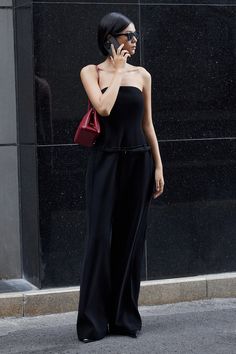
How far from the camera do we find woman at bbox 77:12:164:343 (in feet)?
20.6

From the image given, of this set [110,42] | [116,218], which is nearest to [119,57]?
[110,42]

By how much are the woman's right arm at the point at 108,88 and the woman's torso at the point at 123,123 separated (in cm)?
9

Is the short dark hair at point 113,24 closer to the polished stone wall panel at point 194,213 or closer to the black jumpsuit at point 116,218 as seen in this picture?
the black jumpsuit at point 116,218

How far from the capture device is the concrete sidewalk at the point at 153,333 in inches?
245

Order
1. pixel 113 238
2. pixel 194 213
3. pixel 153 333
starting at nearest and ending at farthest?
pixel 113 238
pixel 153 333
pixel 194 213

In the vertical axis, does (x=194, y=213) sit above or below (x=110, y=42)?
below

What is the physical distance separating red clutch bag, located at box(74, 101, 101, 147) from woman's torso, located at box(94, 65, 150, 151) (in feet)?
0.25

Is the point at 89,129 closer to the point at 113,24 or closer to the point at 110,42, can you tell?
the point at 110,42

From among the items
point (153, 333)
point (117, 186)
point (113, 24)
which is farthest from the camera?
point (153, 333)

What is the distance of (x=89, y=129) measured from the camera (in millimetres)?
6223

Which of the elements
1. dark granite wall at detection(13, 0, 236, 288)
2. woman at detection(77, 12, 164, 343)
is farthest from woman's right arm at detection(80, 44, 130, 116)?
dark granite wall at detection(13, 0, 236, 288)

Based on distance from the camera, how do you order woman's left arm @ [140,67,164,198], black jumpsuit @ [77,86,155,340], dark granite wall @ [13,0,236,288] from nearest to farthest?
1. black jumpsuit @ [77,86,155,340]
2. woman's left arm @ [140,67,164,198]
3. dark granite wall @ [13,0,236,288]

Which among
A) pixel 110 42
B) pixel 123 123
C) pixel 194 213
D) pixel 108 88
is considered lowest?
pixel 194 213

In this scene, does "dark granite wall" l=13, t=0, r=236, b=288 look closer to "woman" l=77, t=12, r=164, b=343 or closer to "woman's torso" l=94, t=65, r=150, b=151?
"woman" l=77, t=12, r=164, b=343
